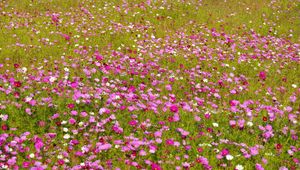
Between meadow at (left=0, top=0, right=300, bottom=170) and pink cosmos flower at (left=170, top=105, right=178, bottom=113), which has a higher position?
pink cosmos flower at (left=170, top=105, right=178, bottom=113)

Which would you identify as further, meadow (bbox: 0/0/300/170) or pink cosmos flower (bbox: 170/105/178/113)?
pink cosmos flower (bbox: 170/105/178/113)

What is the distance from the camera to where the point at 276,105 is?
322 inches

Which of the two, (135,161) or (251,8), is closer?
(135,161)

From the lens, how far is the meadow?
5.90 metres

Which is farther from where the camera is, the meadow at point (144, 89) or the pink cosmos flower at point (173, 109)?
the pink cosmos flower at point (173, 109)

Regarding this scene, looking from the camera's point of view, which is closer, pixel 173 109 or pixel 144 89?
pixel 173 109

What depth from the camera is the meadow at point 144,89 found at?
19.4 ft

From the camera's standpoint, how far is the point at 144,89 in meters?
8.34

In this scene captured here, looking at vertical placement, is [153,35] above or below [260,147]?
below

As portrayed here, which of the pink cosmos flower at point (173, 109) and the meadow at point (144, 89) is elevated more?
the pink cosmos flower at point (173, 109)

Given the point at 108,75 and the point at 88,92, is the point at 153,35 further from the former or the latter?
the point at 88,92

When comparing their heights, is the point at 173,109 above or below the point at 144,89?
above

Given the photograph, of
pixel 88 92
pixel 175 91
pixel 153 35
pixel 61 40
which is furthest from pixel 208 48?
pixel 88 92

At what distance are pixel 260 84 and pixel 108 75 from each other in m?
3.90
